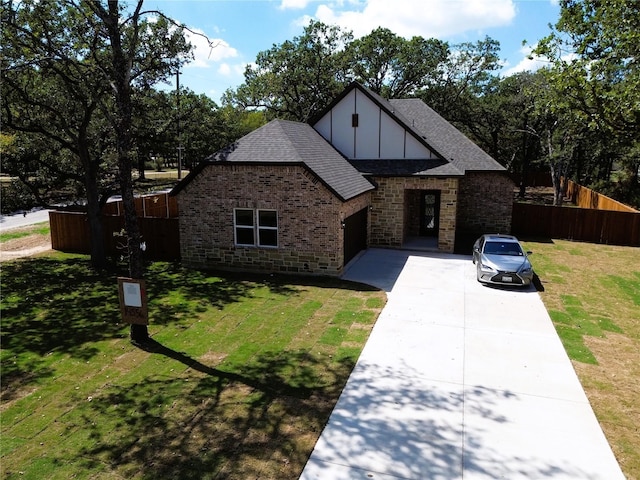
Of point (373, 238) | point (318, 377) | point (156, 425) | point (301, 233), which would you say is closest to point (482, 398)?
point (318, 377)

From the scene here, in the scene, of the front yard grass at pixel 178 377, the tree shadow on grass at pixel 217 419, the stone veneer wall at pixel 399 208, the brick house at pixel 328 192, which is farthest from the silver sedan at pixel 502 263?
the tree shadow on grass at pixel 217 419

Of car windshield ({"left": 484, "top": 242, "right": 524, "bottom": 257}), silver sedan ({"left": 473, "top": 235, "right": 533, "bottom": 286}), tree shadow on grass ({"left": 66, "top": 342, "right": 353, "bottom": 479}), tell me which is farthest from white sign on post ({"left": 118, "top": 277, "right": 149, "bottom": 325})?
car windshield ({"left": 484, "top": 242, "right": 524, "bottom": 257})

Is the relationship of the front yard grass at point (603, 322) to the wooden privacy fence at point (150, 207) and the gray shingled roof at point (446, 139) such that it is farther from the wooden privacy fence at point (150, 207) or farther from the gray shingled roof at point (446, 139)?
the wooden privacy fence at point (150, 207)

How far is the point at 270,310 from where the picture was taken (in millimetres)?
12867

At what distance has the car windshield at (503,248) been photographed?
15945mm

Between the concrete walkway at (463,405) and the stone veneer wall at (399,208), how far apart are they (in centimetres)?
698

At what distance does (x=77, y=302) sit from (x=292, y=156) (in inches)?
324

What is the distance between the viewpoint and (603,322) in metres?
12.2

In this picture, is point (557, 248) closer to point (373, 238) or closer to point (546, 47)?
point (373, 238)

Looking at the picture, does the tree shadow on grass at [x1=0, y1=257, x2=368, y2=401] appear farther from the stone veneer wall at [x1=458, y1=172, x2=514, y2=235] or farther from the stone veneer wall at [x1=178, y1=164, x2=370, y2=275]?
the stone veneer wall at [x1=458, y1=172, x2=514, y2=235]

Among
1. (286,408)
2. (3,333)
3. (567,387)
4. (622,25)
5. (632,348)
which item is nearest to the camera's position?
(286,408)

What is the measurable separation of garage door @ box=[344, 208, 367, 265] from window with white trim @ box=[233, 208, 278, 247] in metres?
2.69

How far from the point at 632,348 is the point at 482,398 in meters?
4.76

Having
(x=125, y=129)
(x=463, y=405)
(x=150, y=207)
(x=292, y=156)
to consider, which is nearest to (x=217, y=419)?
(x=463, y=405)
